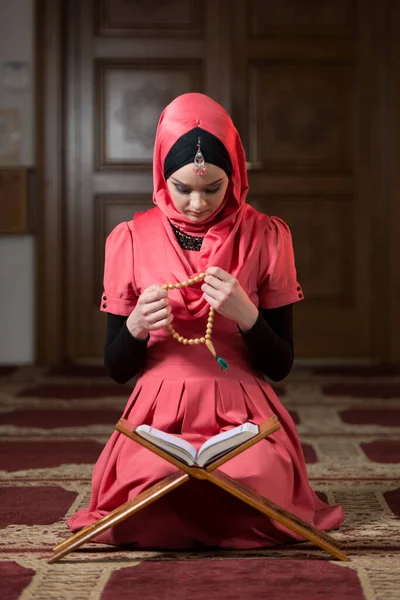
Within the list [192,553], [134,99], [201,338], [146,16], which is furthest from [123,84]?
[192,553]

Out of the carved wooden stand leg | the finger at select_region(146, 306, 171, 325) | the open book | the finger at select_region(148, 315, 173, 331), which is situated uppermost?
the finger at select_region(146, 306, 171, 325)

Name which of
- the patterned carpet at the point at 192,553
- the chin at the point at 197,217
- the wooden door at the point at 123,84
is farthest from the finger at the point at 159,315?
the wooden door at the point at 123,84

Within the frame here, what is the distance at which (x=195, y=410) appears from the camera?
1891mm

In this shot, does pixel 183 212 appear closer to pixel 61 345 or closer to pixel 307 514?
pixel 307 514

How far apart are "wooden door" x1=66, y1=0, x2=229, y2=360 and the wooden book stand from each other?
12.2ft

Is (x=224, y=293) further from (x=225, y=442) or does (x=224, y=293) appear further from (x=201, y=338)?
(x=225, y=442)

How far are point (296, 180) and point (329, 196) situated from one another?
21 cm

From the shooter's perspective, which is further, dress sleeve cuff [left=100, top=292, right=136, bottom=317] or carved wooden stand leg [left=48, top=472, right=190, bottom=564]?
dress sleeve cuff [left=100, top=292, right=136, bottom=317]

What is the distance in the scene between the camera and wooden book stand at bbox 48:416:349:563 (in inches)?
64.3

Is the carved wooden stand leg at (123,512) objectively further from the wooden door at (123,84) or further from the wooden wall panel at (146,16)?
the wooden wall panel at (146,16)

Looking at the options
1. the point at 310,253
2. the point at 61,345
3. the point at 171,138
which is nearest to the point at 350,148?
the point at 310,253

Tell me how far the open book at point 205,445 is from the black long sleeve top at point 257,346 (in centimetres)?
26

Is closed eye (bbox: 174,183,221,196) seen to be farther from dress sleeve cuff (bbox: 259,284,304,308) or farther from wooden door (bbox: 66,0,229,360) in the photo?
wooden door (bbox: 66,0,229,360)

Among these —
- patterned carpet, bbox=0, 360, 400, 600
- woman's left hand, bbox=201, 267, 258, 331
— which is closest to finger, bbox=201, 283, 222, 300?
woman's left hand, bbox=201, 267, 258, 331
